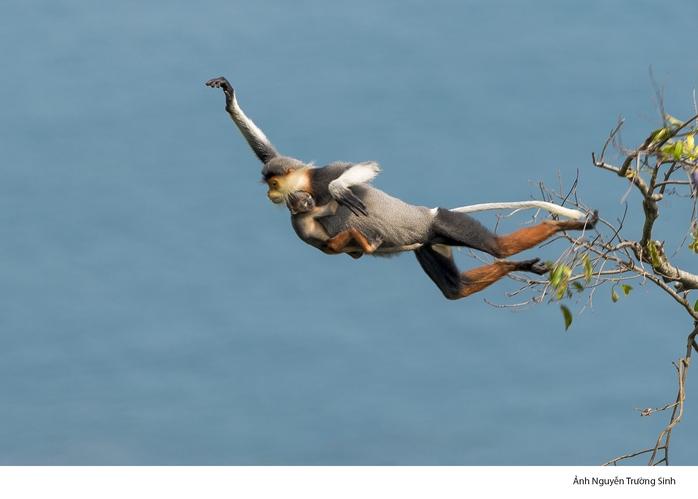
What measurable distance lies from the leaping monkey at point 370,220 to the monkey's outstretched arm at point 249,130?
0.27 feet

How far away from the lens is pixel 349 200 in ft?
17.3

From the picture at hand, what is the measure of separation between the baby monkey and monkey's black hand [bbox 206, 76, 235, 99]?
0.84 m

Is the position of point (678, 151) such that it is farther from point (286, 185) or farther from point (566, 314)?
point (286, 185)

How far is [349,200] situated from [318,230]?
38 centimetres

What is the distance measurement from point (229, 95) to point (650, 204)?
7.90ft

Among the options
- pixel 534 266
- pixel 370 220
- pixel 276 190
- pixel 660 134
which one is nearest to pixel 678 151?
pixel 660 134

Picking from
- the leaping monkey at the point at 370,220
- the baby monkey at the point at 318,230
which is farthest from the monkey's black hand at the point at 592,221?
the baby monkey at the point at 318,230

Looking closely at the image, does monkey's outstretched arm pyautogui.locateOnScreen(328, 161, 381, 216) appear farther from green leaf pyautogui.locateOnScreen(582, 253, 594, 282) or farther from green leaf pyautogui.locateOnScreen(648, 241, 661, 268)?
green leaf pyautogui.locateOnScreen(648, 241, 661, 268)

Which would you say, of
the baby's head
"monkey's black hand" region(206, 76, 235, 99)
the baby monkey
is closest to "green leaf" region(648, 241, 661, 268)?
the baby monkey

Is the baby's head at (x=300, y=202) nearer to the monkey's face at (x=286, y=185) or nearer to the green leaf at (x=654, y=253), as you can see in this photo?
the monkey's face at (x=286, y=185)

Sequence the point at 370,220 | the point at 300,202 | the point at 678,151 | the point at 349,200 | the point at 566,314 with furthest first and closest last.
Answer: the point at 370,220 → the point at 300,202 → the point at 349,200 → the point at 566,314 → the point at 678,151

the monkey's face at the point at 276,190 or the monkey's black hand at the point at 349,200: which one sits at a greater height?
the monkey's face at the point at 276,190

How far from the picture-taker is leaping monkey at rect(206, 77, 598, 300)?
18.0ft

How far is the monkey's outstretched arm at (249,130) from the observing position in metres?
6.01
